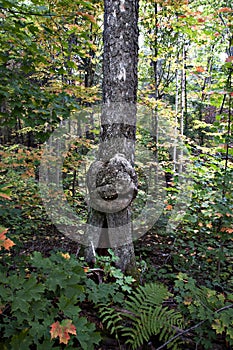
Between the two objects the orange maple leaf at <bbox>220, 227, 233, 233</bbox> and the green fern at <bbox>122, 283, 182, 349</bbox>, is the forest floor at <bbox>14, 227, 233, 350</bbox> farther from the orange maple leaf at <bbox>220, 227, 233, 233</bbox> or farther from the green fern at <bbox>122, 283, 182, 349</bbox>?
the orange maple leaf at <bbox>220, 227, 233, 233</bbox>

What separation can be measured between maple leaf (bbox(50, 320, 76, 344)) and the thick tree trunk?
47.1 inches

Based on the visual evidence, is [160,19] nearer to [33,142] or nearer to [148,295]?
[148,295]

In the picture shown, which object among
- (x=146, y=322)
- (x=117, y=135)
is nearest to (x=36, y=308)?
(x=146, y=322)

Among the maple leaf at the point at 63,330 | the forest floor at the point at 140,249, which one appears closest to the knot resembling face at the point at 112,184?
the forest floor at the point at 140,249

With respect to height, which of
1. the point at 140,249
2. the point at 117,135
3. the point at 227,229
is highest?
the point at 117,135

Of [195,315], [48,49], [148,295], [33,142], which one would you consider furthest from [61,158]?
[33,142]

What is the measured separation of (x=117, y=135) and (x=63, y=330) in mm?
A: 1734

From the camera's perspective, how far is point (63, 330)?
1357mm

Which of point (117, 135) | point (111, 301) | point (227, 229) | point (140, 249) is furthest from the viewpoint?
point (140, 249)

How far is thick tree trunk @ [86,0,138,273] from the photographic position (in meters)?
2.45

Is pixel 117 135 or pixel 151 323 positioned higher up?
pixel 117 135

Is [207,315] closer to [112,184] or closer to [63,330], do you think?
[63,330]

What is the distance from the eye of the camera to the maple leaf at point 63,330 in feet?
4.37

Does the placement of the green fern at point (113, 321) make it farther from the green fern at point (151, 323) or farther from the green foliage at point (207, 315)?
the green foliage at point (207, 315)
